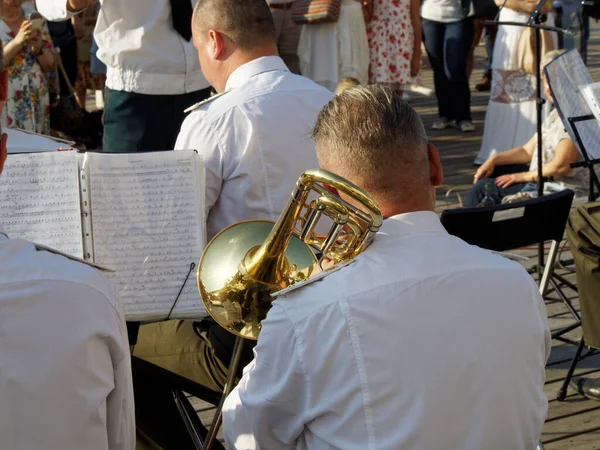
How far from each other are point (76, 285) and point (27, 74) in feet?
14.1

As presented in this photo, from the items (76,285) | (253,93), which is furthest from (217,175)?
(76,285)

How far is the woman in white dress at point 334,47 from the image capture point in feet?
20.8

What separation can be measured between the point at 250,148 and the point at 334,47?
3952 mm

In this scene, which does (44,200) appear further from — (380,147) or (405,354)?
(405,354)

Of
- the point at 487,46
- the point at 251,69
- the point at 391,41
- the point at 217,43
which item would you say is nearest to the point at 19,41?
the point at 391,41

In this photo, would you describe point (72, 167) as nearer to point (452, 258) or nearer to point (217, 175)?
point (217, 175)

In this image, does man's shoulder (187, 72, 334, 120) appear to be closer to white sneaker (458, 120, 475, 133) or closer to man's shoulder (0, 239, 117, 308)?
man's shoulder (0, 239, 117, 308)

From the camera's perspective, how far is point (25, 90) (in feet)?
18.0

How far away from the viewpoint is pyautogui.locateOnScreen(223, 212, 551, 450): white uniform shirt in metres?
1.50

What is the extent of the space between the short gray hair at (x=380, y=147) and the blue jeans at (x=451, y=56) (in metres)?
5.28

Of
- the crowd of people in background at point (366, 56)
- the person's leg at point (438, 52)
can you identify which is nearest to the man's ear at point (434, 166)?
the crowd of people in background at point (366, 56)

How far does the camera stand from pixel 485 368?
1526 millimetres

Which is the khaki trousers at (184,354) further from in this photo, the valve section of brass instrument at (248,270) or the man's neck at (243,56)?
the man's neck at (243,56)

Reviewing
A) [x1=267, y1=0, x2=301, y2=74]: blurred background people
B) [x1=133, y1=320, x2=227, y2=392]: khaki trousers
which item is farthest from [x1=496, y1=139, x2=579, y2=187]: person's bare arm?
[x1=267, y1=0, x2=301, y2=74]: blurred background people
